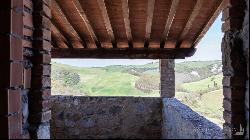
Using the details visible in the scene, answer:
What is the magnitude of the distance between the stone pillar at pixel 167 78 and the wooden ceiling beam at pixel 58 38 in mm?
3127

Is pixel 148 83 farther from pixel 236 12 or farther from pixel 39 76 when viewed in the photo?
pixel 236 12

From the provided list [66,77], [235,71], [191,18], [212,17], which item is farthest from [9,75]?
[66,77]

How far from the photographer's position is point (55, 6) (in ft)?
18.3

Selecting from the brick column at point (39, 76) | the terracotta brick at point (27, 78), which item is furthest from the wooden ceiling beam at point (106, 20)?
the terracotta brick at point (27, 78)

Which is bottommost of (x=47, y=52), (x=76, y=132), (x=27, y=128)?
(x=76, y=132)

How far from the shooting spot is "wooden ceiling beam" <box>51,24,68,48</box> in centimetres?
717

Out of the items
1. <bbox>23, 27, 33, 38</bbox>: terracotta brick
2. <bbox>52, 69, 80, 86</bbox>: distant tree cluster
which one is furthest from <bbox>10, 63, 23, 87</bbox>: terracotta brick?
<bbox>52, 69, 80, 86</bbox>: distant tree cluster

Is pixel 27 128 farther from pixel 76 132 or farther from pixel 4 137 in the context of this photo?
pixel 76 132

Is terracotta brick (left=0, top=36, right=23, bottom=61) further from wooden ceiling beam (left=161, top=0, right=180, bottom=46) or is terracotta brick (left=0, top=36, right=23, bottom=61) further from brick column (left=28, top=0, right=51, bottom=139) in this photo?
wooden ceiling beam (left=161, top=0, right=180, bottom=46)

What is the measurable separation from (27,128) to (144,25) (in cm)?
408

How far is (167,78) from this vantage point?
9.77 meters

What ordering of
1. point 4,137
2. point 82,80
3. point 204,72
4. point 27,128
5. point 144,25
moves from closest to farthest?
point 4,137
point 27,128
point 144,25
point 82,80
point 204,72

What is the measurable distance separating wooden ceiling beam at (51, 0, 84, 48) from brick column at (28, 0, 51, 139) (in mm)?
2195

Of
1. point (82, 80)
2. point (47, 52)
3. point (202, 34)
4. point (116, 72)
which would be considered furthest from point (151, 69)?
point (47, 52)
